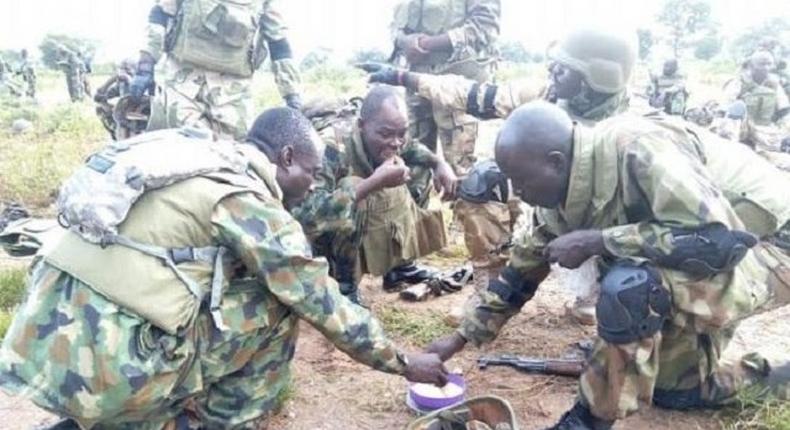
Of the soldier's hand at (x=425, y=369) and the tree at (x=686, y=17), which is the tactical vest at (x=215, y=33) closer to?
the soldier's hand at (x=425, y=369)

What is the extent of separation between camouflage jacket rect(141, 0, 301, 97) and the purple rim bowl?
9.05ft

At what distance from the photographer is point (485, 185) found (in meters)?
3.89

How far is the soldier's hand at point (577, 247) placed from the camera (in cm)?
268

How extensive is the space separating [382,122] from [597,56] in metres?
1.02

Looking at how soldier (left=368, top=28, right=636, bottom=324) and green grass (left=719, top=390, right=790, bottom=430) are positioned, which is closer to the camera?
green grass (left=719, top=390, right=790, bottom=430)

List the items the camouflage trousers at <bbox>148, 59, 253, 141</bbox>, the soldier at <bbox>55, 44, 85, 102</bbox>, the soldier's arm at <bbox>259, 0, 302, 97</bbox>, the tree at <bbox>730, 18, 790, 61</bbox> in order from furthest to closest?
the tree at <bbox>730, 18, 790, 61</bbox> → the soldier at <bbox>55, 44, 85, 102</bbox> → the soldier's arm at <bbox>259, 0, 302, 97</bbox> → the camouflage trousers at <bbox>148, 59, 253, 141</bbox>

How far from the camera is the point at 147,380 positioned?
7.52 feet

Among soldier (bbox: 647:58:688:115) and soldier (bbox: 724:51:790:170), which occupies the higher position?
soldier (bbox: 724:51:790:170)

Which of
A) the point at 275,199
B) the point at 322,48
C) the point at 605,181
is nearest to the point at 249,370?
the point at 275,199

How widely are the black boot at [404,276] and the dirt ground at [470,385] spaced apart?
255 millimetres

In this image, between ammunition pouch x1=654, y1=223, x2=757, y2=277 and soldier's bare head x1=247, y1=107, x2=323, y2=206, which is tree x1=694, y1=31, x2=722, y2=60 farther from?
soldier's bare head x1=247, y1=107, x2=323, y2=206

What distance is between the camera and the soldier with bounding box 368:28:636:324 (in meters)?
3.72

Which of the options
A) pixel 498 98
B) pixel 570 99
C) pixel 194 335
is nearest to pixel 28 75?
pixel 498 98

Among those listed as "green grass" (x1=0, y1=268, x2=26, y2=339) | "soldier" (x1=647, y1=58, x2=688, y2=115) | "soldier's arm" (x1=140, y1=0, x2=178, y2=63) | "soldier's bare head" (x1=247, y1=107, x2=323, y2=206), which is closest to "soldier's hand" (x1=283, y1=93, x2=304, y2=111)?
"soldier's arm" (x1=140, y1=0, x2=178, y2=63)
